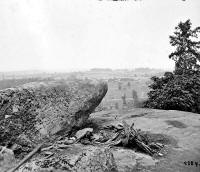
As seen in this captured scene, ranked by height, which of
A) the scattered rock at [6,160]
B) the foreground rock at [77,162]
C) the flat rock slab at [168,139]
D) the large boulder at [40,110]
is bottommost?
the flat rock slab at [168,139]

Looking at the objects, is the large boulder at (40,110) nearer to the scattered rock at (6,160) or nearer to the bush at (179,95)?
the scattered rock at (6,160)

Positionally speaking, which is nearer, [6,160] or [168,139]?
[6,160]

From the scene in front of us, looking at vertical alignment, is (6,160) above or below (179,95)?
below

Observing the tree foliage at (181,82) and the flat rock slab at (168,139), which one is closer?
the flat rock slab at (168,139)

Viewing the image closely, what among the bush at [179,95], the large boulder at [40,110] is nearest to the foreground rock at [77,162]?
the large boulder at [40,110]

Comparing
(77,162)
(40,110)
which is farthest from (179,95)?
(77,162)

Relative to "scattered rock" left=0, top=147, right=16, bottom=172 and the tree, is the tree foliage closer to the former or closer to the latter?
the tree

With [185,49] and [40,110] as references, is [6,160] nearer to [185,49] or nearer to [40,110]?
[40,110]
